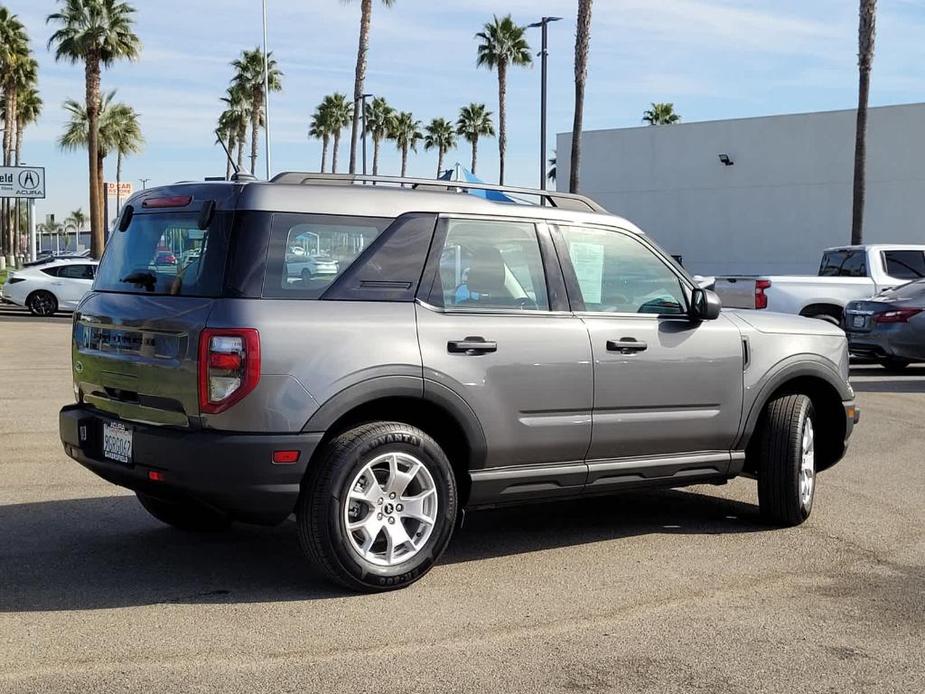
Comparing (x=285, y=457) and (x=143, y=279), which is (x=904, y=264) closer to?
(x=143, y=279)

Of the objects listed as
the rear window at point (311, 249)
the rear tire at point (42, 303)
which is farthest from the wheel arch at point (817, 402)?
the rear tire at point (42, 303)

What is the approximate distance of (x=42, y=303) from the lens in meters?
30.4

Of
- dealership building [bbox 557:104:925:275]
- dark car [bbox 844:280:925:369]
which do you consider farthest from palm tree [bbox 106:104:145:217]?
dark car [bbox 844:280:925:369]

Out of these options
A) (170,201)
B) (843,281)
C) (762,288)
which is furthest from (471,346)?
(843,281)

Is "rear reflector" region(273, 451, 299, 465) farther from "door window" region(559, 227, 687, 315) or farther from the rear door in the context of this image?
"door window" region(559, 227, 687, 315)

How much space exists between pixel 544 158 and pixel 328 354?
93.5 ft

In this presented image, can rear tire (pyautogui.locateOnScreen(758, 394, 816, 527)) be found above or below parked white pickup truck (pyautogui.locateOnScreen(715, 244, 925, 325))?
below

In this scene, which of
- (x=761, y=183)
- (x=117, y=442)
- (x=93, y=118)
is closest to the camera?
(x=117, y=442)

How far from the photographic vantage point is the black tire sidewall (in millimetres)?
5492

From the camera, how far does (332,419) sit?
5492 millimetres

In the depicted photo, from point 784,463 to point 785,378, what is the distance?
512 millimetres

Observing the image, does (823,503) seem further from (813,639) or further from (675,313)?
(813,639)

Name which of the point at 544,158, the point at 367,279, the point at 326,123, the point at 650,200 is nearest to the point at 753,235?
the point at 650,200

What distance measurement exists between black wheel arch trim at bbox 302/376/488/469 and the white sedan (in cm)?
2601
